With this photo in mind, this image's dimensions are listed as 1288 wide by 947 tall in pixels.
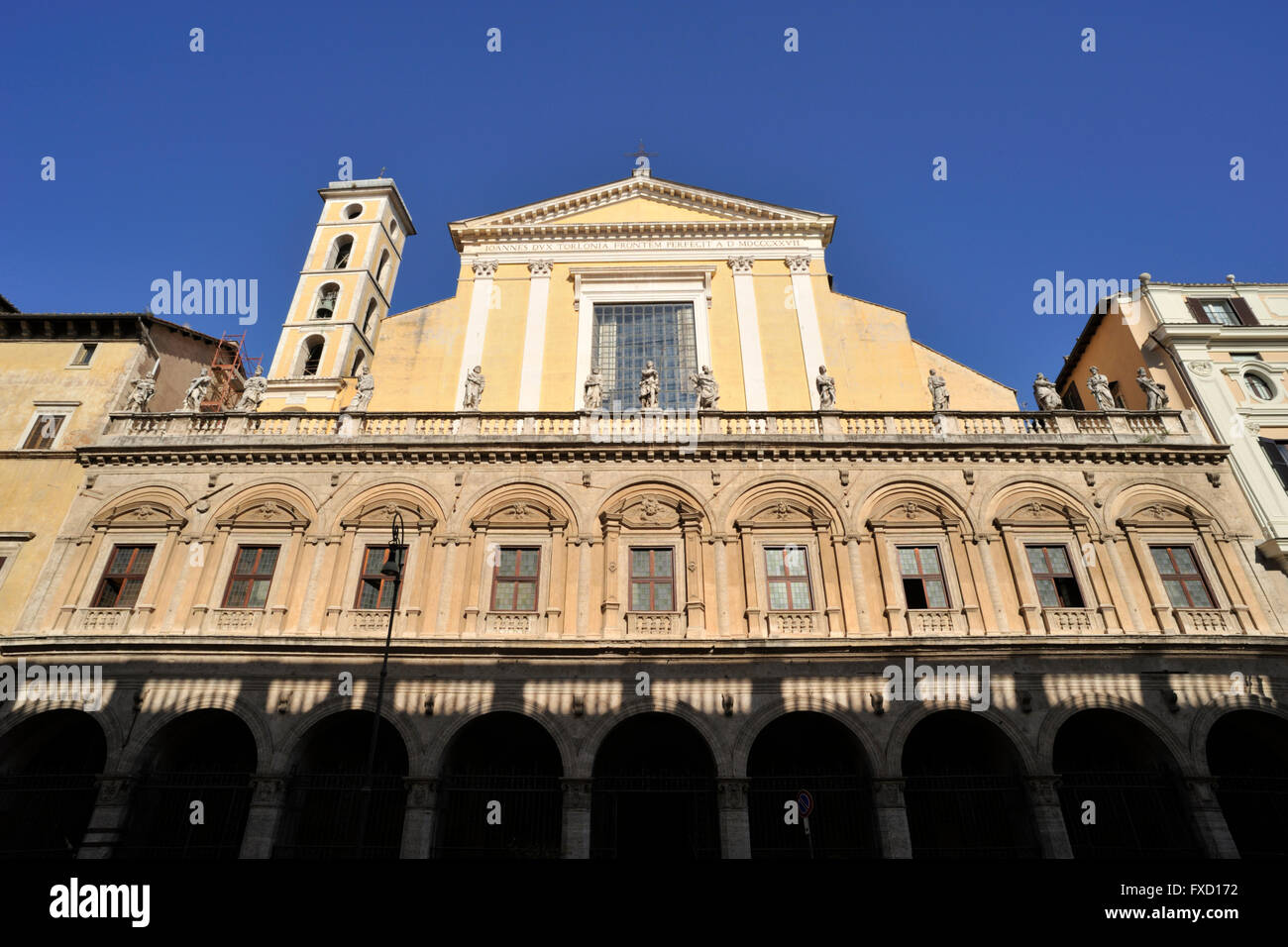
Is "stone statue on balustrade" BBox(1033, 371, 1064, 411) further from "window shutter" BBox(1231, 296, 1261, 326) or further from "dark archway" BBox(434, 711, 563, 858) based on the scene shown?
"dark archway" BBox(434, 711, 563, 858)

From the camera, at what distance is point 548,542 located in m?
19.0

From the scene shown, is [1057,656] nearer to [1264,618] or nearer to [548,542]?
[1264,618]


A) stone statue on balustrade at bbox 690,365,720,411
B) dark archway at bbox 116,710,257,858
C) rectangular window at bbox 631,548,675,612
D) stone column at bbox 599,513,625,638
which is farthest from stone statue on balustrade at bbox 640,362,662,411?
dark archway at bbox 116,710,257,858

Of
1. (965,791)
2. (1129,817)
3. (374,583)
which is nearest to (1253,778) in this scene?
(1129,817)

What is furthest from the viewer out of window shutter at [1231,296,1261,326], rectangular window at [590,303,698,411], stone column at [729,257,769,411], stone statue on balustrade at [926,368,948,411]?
rectangular window at [590,303,698,411]

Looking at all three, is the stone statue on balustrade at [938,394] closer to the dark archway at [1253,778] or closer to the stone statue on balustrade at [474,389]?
the dark archway at [1253,778]

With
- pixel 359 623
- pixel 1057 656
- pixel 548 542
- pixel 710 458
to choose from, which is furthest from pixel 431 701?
pixel 1057 656

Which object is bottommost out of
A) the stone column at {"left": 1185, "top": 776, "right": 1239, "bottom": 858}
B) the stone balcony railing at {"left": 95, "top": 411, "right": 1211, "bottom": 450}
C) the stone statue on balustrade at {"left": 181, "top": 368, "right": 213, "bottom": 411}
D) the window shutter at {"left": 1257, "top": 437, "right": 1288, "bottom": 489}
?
the stone column at {"left": 1185, "top": 776, "right": 1239, "bottom": 858}

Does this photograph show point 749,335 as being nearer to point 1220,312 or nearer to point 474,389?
point 474,389

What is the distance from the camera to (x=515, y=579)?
61.4 ft

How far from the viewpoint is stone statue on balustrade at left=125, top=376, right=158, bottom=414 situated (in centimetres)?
2162

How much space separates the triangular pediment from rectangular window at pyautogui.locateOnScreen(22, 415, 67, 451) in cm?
1388
